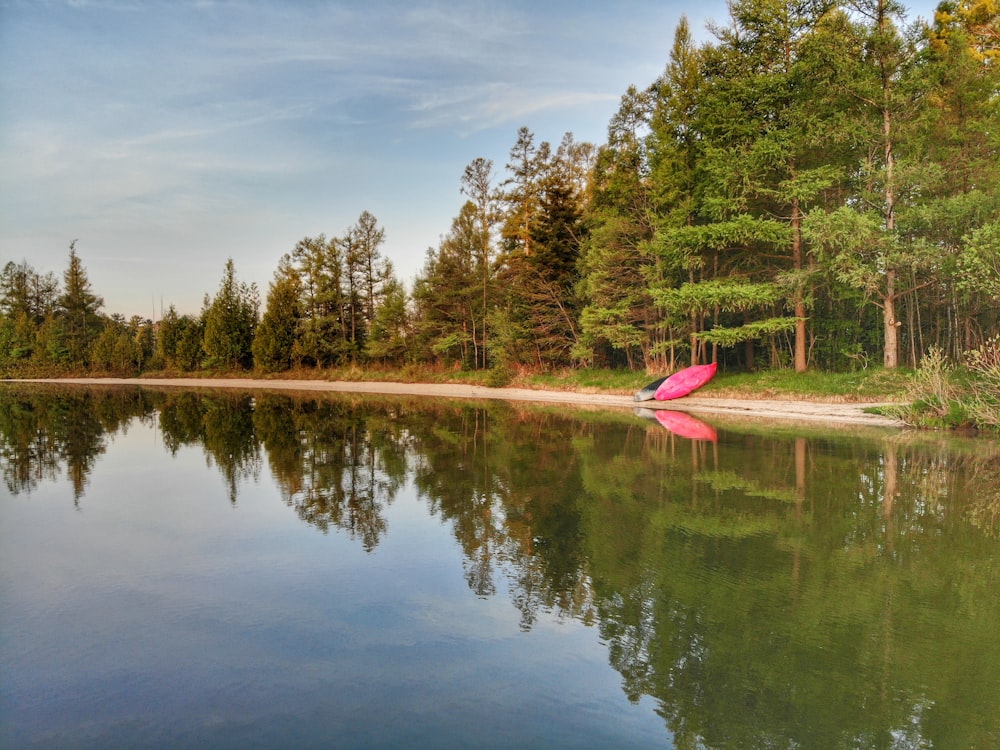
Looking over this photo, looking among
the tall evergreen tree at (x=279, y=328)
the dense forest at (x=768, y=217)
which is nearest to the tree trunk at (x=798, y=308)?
the dense forest at (x=768, y=217)

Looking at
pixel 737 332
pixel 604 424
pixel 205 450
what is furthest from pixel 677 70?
pixel 205 450

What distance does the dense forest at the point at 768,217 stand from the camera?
19.3m

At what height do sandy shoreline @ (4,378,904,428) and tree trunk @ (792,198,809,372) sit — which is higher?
tree trunk @ (792,198,809,372)

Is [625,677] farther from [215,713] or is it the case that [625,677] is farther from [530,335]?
[530,335]

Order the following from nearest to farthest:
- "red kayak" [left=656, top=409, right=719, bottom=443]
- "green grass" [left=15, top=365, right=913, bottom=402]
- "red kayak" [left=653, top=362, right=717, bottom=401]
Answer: "red kayak" [left=656, top=409, right=719, bottom=443]
"green grass" [left=15, top=365, right=913, bottom=402]
"red kayak" [left=653, top=362, right=717, bottom=401]

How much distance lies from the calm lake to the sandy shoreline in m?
7.02

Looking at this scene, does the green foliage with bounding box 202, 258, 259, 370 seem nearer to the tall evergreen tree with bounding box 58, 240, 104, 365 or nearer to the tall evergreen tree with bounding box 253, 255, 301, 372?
the tall evergreen tree with bounding box 253, 255, 301, 372

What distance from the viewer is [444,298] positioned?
37188 millimetres

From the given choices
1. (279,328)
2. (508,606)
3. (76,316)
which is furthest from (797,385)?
(76,316)

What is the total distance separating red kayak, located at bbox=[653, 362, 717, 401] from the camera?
2320cm

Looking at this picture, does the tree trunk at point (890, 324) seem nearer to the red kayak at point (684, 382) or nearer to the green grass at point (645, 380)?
the green grass at point (645, 380)

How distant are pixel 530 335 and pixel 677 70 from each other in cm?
1334

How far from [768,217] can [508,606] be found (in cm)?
2172

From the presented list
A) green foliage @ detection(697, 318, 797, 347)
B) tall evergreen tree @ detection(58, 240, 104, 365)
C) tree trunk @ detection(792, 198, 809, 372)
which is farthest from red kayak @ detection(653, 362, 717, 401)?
tall evergreen tree @ detection(58, 240, 104, 365)
